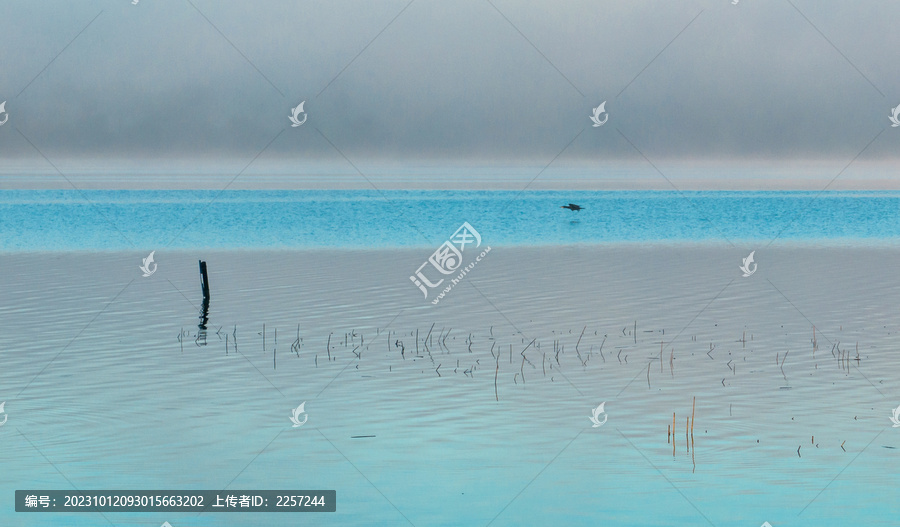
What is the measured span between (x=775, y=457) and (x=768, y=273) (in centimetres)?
2188

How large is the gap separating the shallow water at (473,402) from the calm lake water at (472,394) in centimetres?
5

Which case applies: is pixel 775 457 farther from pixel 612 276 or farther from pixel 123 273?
pixel 123 273

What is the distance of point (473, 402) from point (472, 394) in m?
0.53

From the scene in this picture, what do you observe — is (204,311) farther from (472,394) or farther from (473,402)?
(473,402)

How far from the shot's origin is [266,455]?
39.6 ft

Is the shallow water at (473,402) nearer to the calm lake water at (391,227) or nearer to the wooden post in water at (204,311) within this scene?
the wooden post in water at (204,311)

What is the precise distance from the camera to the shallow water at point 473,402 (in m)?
10.6

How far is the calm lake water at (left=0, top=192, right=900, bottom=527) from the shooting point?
10.6 meters

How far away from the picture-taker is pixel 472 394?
1511cm
